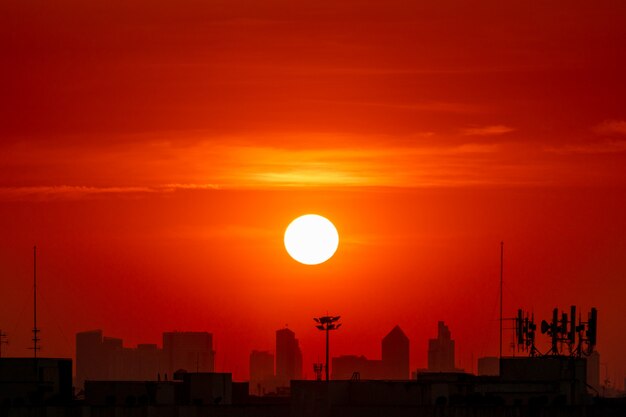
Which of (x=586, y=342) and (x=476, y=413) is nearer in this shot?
(x=476, y=413)

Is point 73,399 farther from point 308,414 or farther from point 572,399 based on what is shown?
point 572,399

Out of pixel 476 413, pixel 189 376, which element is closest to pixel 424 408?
pixel 476 413

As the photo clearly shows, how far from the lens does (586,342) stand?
533 feet

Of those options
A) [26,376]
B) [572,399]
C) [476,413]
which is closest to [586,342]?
[572,399]

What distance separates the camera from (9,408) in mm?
141000

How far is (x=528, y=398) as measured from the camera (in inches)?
6083

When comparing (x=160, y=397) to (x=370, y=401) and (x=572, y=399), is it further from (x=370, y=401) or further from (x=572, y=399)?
(x=572, y=399)

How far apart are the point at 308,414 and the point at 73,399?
20.1m

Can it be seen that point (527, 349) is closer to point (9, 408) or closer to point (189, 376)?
point (189, 376)

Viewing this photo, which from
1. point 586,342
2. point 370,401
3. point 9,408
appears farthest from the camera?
point 586,342

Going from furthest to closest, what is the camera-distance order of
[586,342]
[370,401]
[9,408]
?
[586,342] → [370,401] → [9,408]

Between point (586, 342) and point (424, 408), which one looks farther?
point (586, 342)

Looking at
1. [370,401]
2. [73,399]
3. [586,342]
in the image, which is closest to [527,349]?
[586,342]

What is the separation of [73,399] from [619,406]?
45.0 metres
